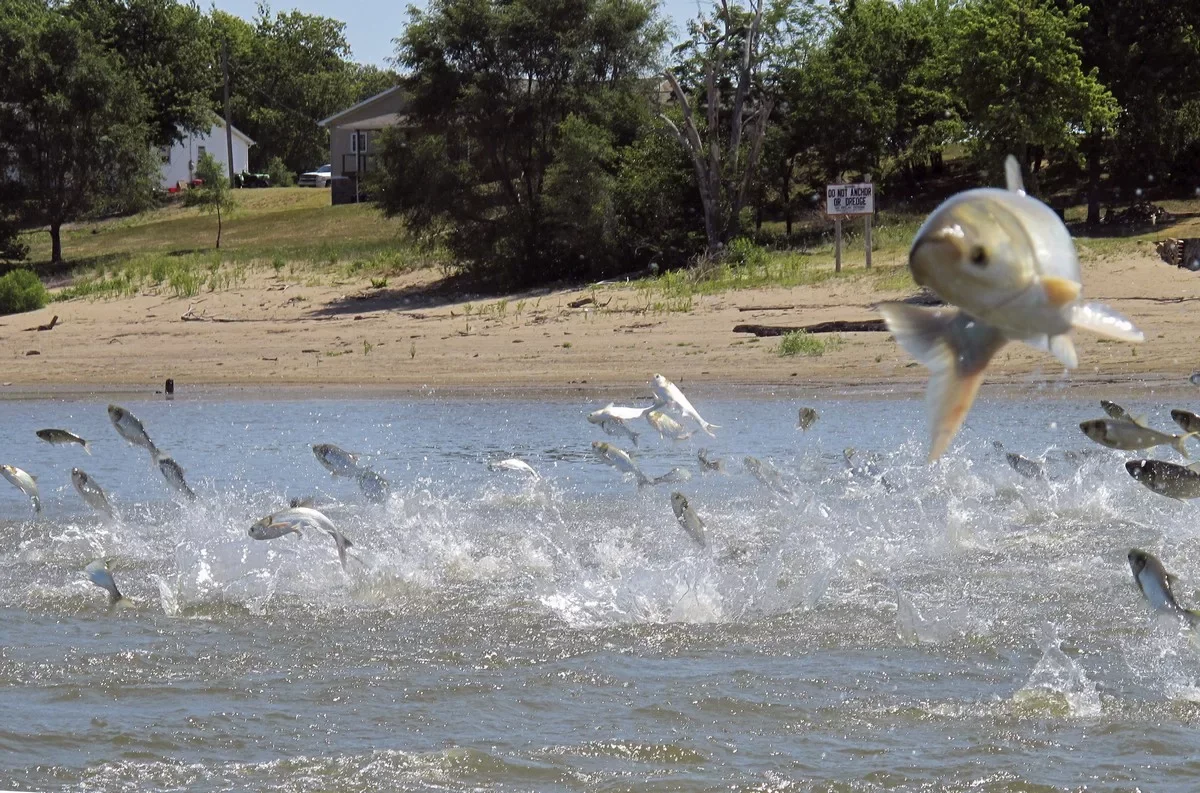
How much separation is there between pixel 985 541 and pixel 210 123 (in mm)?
62479

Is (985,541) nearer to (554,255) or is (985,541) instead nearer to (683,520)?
(683,520)

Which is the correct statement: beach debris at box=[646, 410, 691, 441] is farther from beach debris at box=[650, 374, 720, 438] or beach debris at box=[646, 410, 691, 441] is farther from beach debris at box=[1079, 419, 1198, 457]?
beach debris at box=[1079, 419, 1198, 457]

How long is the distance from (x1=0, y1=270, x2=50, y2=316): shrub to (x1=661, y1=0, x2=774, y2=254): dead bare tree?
1257 cm

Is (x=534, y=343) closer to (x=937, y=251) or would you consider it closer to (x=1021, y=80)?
(x=1021, y=80)

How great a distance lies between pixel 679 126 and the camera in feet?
105

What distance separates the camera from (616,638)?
282 inches

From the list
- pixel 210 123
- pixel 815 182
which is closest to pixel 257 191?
pixel 210 123

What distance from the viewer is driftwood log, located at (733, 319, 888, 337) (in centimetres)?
1989

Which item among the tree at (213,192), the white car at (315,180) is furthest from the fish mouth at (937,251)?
the white car at (315,180)

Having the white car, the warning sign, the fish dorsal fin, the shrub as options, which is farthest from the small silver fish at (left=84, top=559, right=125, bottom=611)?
the white car

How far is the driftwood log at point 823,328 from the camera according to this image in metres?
19.9

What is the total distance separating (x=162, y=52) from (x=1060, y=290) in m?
69.8

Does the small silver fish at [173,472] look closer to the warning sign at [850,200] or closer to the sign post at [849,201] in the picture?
the sign post at [849,201]

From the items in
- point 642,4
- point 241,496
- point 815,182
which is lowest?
point 241,496
